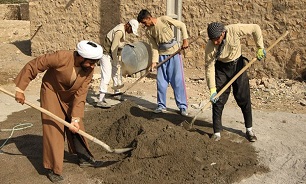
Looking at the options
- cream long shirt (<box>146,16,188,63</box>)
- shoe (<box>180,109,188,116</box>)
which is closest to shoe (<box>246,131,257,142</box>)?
shoe (<box>180,109,188,116</box>)

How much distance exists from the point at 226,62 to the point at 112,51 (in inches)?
104

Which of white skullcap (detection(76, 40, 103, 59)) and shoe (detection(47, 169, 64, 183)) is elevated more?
white skullcap (detection(76, 40, 103, 59))

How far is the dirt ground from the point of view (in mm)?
4539

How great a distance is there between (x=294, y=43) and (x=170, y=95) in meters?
2.68

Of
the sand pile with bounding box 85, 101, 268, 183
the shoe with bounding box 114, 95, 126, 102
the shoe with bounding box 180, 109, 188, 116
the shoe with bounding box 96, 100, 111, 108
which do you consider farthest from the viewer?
the shoe with bounding box 114, 95, 126, 102

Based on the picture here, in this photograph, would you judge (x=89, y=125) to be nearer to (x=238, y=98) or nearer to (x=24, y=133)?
(x=24, y=133)

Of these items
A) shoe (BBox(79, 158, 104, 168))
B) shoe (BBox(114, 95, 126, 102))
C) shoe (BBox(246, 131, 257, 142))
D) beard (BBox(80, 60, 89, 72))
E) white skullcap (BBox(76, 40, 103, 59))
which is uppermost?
white skullcap (BBox(76, 40, 103, 59))

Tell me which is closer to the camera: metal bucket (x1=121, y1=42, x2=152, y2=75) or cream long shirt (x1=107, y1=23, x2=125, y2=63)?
cream long shirt (x1=107, y1=23, x2=125, y2=63)

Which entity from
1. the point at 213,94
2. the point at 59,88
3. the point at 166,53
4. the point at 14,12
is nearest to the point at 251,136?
the point at 213,94

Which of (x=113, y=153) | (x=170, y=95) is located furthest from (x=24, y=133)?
(x=170, y=95)

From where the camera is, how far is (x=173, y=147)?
4863 mm

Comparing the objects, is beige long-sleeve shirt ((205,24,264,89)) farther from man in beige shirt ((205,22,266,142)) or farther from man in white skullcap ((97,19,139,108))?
man in white skullcap ((97,19,139,108))

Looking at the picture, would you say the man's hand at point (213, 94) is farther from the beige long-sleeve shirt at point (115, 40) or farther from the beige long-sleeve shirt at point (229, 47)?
the beige long-sleeve shirt at point (115, 40)

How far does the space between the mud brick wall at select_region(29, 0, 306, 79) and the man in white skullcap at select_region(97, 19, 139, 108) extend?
2319 mm
